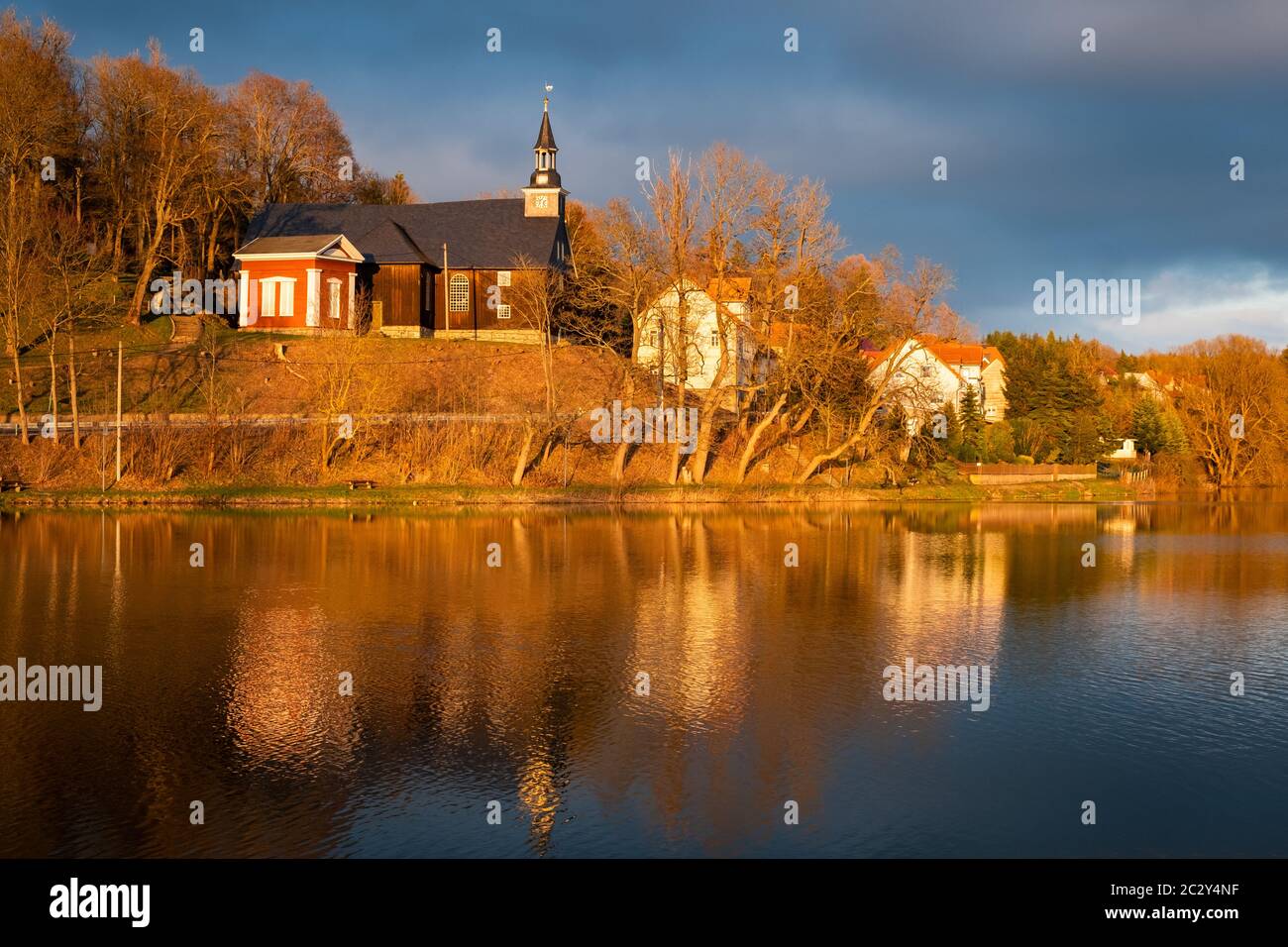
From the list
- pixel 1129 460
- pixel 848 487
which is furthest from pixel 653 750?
pixel 1129 460

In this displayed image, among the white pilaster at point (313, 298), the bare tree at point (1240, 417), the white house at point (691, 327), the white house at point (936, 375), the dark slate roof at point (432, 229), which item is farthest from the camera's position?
the bare tree at point (1240, 417)

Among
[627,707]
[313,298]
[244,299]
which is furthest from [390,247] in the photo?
[627,707]

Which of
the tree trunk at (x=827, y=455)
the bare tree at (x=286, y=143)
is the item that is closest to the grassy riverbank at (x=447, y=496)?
the tree trunk at (x=827, y=455)

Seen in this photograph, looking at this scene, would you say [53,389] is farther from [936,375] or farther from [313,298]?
[936,375]

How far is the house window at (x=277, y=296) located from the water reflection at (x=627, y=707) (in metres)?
34.4

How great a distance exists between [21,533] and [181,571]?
11.0 metres

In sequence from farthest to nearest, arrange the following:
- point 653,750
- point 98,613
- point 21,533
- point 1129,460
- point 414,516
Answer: point 1129,460
point 414,516
point 21,533
point 98,613
point 653,750

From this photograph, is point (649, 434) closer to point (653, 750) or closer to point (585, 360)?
point (585, 360)

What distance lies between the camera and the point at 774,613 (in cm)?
2216

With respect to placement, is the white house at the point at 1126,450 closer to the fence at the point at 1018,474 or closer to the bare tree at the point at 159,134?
the fence at the point at 1018,474

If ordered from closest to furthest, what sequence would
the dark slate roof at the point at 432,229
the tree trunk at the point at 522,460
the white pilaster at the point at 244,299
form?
the tree trunk at the point at 522,460 < the white pilaster at the point at 244,299 < the dark slate roof at the point at 432,229

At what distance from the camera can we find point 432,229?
228 ft

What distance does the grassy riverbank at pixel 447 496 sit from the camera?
44438 millimetres

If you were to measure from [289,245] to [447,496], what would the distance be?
24.1m
